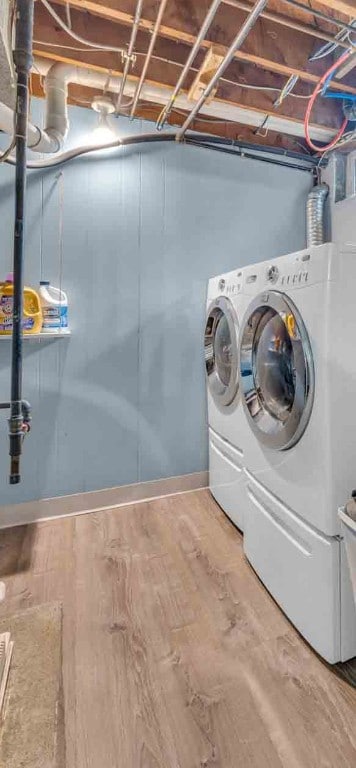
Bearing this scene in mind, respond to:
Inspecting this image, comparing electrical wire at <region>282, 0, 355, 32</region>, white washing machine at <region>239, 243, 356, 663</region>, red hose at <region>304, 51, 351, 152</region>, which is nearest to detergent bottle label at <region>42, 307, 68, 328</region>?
white washing machine at <region>239, 243, 356, 663</region>

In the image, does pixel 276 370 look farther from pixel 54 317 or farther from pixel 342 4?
pixel 342 4

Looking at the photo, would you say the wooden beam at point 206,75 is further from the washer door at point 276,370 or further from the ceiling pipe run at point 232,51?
the washer door at point 276,370

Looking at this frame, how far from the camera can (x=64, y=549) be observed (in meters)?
1.89

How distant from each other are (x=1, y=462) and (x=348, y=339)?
1873 millimetres

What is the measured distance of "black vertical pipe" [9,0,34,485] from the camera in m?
1.17

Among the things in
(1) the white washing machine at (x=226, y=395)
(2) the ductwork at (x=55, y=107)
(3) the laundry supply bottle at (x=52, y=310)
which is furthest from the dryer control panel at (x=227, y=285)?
(2) the ductwork at (x=55, y=107)

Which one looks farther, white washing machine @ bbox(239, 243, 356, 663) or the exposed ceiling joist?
the exposed ceiling joist

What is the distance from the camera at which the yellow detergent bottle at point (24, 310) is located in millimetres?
1879

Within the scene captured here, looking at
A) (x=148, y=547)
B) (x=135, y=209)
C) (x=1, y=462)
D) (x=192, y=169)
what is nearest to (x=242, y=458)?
(x=148, y=547)

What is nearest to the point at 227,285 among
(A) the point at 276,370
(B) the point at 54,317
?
(A) the point at 276,370

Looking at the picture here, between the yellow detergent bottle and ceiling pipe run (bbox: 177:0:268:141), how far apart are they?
1.38 metres

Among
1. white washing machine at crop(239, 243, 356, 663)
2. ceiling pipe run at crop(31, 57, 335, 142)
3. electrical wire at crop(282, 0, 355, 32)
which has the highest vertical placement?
ceiling pipe run at crop(31, 57, 335, 142)

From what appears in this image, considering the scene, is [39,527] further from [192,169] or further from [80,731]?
[192,169]

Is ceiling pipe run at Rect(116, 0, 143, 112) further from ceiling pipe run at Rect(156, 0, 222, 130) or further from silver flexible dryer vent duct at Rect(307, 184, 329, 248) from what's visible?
silver flexible dryer vent duct at Rect(307, 184, 329, 248)
